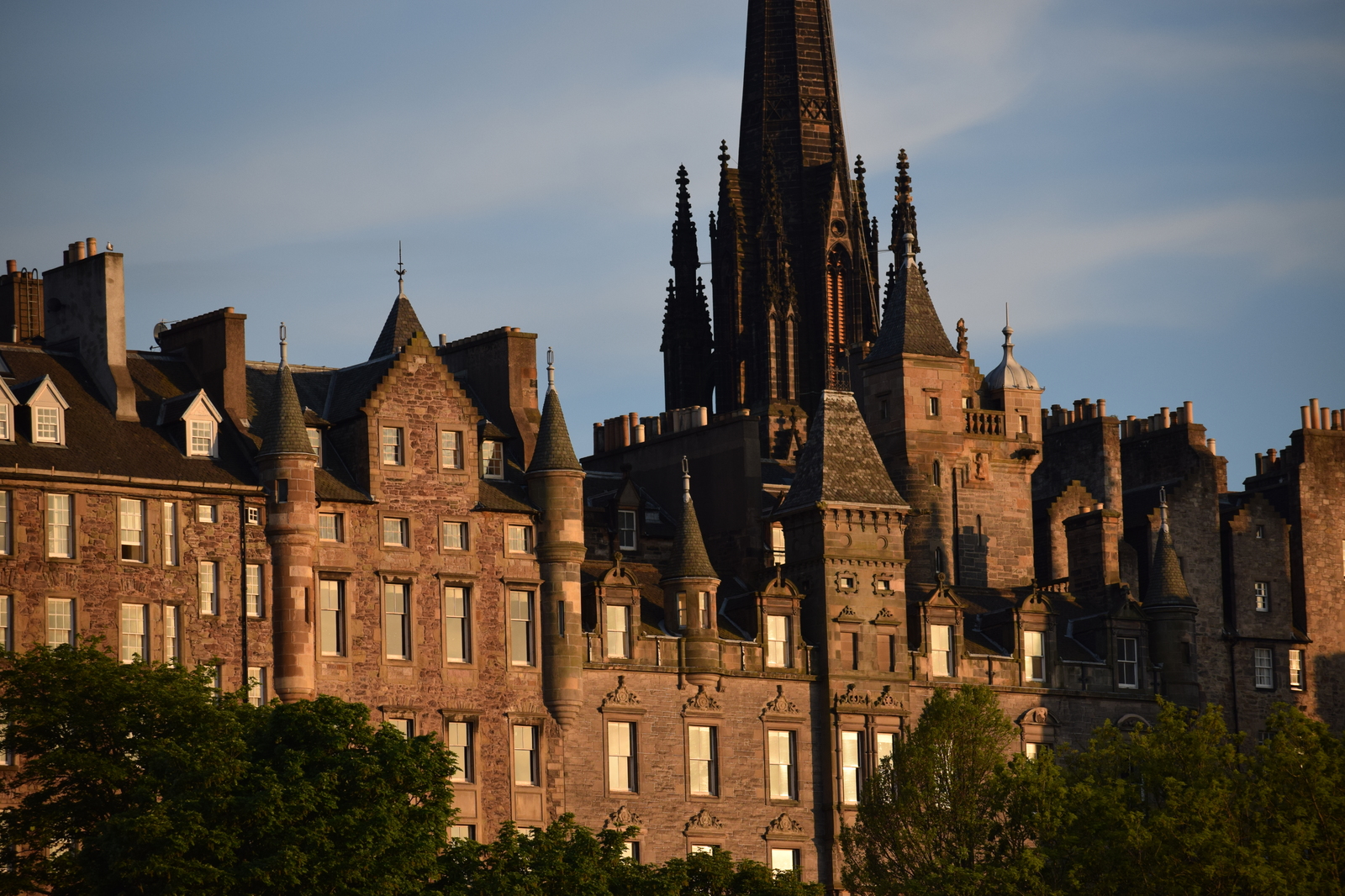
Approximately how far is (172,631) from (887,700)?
27136mm

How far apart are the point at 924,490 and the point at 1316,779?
24339 mm

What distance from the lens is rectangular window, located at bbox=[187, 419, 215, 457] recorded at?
346ft

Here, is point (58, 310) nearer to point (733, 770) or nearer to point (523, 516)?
point (523, 516)

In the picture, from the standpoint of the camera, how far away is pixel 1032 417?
135375mm

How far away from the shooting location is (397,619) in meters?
108

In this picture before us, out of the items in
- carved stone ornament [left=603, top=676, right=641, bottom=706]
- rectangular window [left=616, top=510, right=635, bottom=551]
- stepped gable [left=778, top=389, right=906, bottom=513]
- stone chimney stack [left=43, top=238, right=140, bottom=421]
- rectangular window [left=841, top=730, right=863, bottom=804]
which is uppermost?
stone chimney stack [left=43, top=238, right=140, bottom=421]

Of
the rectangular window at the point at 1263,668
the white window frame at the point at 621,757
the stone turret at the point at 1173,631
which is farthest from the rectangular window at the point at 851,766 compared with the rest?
the rectangular window at the point at 1263,668

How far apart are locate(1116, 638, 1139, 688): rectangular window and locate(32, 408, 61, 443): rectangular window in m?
42.0

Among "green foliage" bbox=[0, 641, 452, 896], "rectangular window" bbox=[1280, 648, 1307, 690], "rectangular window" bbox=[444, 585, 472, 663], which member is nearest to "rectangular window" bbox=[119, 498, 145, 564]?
"green foliage" bbox=[0, 641, 452, 896]

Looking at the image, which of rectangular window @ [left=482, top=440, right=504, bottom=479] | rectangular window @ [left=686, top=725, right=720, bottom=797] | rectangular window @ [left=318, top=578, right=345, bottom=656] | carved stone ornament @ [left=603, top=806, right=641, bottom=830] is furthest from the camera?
rectangular window @ [left=686, top=725, right=720, bottom=797]

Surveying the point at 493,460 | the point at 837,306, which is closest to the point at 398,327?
the point at 493,460

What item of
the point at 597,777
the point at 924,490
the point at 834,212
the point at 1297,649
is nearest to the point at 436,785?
the point at 597,777

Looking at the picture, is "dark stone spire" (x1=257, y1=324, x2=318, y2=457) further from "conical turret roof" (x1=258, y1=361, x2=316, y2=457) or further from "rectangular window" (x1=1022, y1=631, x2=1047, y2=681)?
"rectangular window" (x1=1022, y1=631, x2=1047, y2=681)

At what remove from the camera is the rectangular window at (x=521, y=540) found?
111 m
